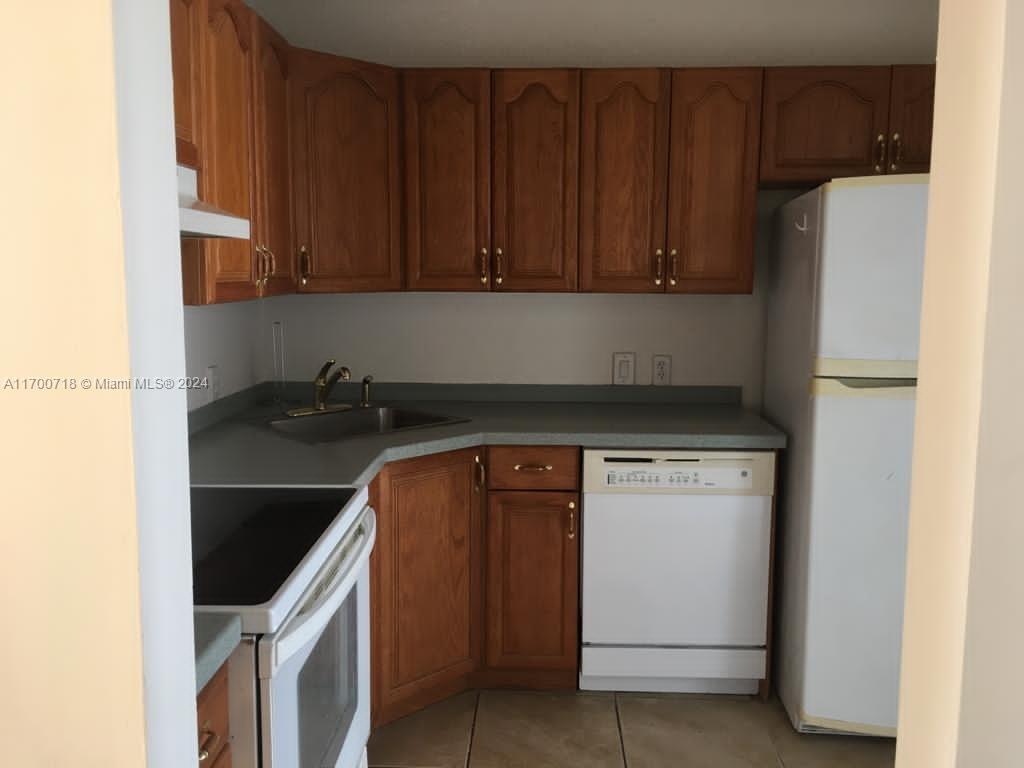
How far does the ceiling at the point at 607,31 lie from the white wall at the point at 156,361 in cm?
252

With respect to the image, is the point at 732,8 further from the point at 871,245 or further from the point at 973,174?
the point at 973,174

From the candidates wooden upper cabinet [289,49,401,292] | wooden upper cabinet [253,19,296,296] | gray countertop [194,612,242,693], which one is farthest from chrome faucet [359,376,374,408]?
gray countertop [194,612,242,693]

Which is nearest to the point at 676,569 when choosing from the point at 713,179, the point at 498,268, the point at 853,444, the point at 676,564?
the point at 676,564

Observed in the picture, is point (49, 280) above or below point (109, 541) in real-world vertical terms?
above

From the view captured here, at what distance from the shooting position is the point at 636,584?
2.76m

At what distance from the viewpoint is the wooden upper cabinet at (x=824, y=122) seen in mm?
2809

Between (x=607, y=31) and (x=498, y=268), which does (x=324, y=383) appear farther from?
(x=607, y=31)

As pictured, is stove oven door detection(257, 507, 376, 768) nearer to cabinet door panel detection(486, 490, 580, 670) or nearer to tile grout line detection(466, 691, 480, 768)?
tile grout line detection(466, 691, 480, 768)

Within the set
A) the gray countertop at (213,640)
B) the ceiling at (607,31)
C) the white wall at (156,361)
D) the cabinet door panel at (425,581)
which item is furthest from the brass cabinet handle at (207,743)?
the ceiling at (607,31)

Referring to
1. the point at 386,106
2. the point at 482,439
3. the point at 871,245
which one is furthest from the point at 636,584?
the point at 386,106

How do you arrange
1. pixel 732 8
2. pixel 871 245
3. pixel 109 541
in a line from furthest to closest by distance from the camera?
pixel 732 8
pixel 871 245
pixel 109 541

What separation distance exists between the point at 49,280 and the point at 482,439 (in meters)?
2.01

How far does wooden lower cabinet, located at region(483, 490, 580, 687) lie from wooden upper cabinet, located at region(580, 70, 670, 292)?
80cm

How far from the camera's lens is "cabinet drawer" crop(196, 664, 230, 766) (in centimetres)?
118
